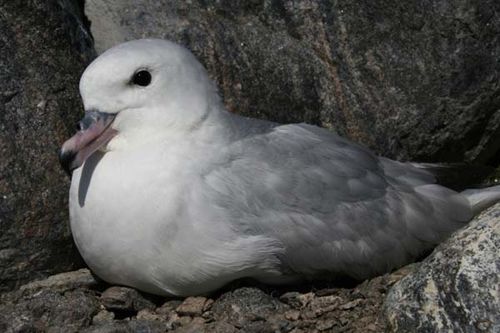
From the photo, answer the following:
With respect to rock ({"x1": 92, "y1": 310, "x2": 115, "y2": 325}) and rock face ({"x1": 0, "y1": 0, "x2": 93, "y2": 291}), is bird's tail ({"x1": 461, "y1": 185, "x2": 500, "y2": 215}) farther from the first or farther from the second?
rock face ({"x1": 0, "y1": 0, "x2": 93, "y2": 291})

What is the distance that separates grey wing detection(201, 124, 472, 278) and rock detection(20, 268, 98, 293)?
1.14 meters

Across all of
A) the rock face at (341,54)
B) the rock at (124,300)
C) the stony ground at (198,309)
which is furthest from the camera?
the rock face at (341,54)

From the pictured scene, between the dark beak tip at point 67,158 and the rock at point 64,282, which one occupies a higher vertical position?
the dark beak tip at point 67,158

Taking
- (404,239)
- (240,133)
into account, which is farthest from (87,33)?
(404,239)

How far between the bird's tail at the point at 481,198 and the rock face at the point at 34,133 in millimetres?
2672

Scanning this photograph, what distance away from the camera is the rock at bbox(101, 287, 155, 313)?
693 centimetres

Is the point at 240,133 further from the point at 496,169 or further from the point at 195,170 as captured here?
the point at 496,169

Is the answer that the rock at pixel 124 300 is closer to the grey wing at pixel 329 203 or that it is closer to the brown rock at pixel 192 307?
the brown rock at pixel 192 307

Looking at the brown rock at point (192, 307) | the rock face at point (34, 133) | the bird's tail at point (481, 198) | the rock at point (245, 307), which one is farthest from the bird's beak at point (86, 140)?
the bird's tail at point (481, 198)

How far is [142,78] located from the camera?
681 cm

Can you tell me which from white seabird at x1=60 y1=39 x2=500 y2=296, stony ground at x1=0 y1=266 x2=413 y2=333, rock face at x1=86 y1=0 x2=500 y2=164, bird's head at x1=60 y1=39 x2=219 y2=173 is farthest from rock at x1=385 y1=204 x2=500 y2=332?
Result: rock face at x1=86 y1=0 x2=500 y2=164

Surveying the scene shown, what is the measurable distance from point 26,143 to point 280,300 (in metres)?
1.90

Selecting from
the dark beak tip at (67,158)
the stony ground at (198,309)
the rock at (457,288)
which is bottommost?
the stony ground at (198,309)

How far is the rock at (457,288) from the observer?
5.68 m
